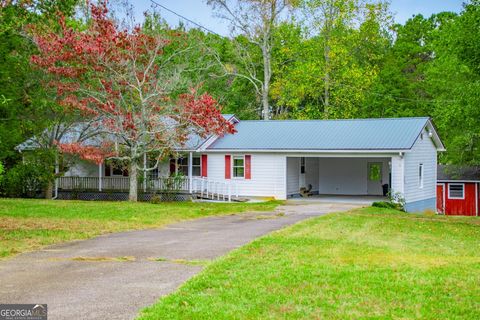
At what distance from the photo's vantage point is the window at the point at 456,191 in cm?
3903

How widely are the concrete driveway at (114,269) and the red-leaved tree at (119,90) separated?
1003 centimetres

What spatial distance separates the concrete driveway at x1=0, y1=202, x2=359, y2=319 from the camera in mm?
8203

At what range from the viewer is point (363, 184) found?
35.0 m

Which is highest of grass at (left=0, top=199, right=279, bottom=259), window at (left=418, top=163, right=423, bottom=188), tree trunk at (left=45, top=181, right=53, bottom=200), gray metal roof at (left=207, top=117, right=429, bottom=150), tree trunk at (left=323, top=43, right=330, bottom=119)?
tree trunk at (left=323, top=43, right=330, bottom=119)

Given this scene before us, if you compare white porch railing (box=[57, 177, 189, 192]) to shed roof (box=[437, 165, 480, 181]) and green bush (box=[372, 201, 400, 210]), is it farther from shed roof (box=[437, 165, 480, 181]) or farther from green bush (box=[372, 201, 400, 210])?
shed roof (box=[437, 165, 480, 181])

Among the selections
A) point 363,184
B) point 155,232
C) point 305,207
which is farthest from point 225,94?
point 155,232

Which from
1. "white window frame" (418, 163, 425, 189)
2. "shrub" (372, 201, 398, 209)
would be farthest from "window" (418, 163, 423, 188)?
"shrub" (372, 201, 398, 209)

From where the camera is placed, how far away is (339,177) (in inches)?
1404

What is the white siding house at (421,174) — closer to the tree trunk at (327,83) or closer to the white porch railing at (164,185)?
the white porch railing at (164,185)

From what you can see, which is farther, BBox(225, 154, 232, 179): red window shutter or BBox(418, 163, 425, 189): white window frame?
BBox(225, 154, 232, 179): red window shutter

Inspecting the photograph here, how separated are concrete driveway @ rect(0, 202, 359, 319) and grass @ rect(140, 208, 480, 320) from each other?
0.55 metres

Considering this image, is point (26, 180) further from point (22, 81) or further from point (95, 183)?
point (22, 81)

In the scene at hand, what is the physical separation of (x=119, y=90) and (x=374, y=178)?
15.3 m

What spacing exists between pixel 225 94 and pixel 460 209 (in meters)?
18.4
